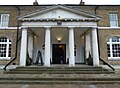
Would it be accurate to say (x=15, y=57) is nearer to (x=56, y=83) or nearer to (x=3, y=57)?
(x=3, y=57)

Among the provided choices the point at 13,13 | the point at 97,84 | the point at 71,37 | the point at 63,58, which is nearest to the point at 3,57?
the point at 13,13

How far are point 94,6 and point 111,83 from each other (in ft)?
36.1

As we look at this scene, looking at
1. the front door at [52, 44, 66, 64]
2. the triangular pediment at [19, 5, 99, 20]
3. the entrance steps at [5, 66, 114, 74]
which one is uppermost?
the triangular pediment at [19, 5, 99, 20]

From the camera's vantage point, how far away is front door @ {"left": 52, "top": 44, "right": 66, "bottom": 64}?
60.2 feet

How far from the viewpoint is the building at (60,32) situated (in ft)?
45.4

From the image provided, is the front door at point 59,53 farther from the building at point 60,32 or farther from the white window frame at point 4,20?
the white window frame at point 4,20

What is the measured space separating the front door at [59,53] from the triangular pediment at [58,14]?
5.41 m

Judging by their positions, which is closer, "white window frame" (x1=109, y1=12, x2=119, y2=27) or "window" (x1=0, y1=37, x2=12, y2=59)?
"window" (x1=0, y1=37, x2=12, y2=59)

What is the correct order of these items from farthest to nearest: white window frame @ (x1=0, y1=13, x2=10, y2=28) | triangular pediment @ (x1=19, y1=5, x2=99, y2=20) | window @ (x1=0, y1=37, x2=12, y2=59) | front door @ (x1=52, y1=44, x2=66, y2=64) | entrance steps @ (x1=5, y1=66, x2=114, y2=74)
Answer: front door @ (x1=52, y1=44, x2=66, y2=64) < white window frame @ (x1=0, y1=13, x2=10, y2=28) < window @ (x1=0, y1=37, x2=12, y2=59) < triangular pediment @ (x1=19, y1=5, x2=99, y2=20) < entrance steps @ (x1=5, y1=66, x2=114, y2=74)

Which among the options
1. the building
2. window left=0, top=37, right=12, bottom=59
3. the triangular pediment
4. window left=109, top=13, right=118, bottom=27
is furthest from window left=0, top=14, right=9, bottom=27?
window left=109, top=13, right=118, bottom=27

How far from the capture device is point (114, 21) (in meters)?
17.5

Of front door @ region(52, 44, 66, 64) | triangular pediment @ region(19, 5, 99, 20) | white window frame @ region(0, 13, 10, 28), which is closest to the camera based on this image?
triangular pediment @ region(19, 5, 99, 20)

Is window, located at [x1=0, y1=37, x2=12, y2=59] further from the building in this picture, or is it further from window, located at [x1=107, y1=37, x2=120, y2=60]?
window, located at [x1=107, y1=37, x2=120, y2=60]

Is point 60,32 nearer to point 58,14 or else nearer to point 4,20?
point 58,14
